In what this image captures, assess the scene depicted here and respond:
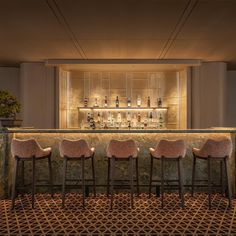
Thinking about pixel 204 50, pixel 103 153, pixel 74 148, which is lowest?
pixel 103 153

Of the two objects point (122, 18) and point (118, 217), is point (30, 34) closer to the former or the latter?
point (122, 18)

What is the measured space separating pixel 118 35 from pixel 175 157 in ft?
8.16

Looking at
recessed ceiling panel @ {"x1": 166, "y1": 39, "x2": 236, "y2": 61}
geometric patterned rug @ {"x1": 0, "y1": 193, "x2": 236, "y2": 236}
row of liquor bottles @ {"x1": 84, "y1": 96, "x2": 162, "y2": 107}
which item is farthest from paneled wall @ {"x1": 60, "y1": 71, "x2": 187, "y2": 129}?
geometric patterned rug @ {"x1": 0, "y1": 193, "x2": 236, "y2": 236}

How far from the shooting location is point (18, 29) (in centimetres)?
524

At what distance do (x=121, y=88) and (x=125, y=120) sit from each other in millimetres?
910

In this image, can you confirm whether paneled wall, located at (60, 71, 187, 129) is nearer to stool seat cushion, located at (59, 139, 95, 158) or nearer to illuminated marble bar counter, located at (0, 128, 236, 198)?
illuminated marble bar counter, located at (0, 128, 236, 198)

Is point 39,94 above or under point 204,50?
under

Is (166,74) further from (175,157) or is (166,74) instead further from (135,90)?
(175,157)

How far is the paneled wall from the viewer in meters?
8.65

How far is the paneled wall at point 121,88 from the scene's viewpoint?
28.4ft

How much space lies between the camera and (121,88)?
8.68 metres

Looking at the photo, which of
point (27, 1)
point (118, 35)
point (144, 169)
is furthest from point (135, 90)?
point (27, 1)

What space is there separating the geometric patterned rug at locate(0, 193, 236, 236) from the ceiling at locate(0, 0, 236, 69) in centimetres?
280

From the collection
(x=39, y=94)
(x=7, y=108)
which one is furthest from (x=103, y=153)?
(x=39, y=94)
